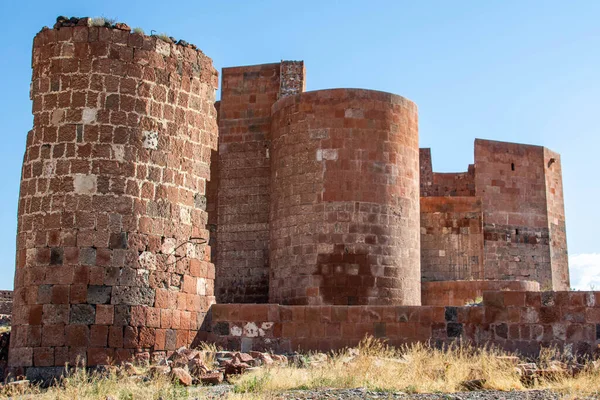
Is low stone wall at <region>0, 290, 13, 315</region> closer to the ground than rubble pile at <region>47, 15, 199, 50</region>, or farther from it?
closer to the ground

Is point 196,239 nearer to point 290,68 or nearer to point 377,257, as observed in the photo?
point 377,257

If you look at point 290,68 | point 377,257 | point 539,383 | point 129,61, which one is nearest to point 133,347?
point 129,61

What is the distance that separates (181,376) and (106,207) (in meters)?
2.99

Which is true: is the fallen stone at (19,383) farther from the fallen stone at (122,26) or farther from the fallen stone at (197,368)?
the fallen stone at (122,26)

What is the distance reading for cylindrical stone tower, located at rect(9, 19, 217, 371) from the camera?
10.7 meters

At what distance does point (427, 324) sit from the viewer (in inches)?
472

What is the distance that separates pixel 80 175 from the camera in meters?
11.0

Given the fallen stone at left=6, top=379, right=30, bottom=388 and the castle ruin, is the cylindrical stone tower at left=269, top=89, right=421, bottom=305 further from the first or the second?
the fallen stone at left=6, top=379, right=30, bottom=388

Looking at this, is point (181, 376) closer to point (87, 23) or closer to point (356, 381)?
point (356, 381)

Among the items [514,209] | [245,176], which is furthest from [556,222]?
[245,176]

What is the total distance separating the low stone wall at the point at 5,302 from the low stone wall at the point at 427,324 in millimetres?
11000

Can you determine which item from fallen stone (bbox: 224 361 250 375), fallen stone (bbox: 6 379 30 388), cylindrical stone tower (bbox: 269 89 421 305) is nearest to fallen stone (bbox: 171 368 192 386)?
fallen stone (bbox: 224 361 250 375)

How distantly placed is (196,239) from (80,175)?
1.89 m

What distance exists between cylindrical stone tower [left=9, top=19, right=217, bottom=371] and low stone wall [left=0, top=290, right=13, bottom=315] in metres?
10.8
